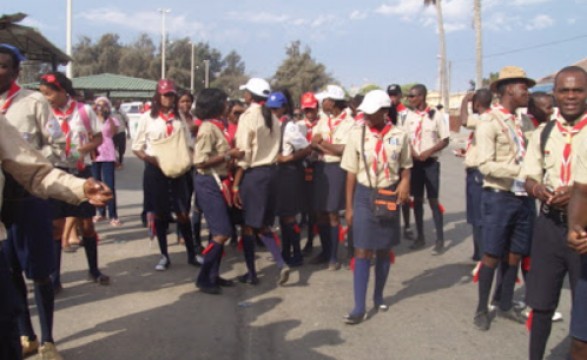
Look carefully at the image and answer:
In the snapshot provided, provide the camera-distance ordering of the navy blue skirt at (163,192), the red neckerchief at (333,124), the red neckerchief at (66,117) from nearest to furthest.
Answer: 1. the red neckerchief at (66,117)
2. the navy blue skirt at (163,192)
3. the red neckerchief at (333,124)

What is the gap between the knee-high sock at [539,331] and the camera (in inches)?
147

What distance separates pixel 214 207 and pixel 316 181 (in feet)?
5.91

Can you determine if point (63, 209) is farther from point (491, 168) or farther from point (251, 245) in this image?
point (491, 168)

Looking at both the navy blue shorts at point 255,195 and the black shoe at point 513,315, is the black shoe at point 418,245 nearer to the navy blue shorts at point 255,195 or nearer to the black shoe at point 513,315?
the black shoe at point 513,315

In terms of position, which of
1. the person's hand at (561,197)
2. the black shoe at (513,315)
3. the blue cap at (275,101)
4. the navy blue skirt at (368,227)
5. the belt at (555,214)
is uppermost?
the blue cap at (275,101)

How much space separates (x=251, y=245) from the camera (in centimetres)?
601

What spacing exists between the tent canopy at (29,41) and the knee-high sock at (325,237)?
5123mm

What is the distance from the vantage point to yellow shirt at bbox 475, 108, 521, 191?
4.73 m

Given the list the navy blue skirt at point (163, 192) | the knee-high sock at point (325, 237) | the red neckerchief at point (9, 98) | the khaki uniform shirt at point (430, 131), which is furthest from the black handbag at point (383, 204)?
the red neckerchief at point (9, 98)

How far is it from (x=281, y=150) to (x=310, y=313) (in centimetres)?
207

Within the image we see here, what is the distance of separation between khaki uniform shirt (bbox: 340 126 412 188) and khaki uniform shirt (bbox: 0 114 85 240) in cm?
270

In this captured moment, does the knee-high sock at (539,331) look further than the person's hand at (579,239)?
Yes

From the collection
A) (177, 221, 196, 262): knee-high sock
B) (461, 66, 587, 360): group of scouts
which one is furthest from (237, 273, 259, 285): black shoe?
(461, 66, 587, 360): group of scouts

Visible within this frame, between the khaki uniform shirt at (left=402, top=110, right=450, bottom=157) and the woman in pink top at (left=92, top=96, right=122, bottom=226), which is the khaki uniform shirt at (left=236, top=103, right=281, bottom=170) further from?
the woman in pink top at (left=92, top=96, right=122, bottom=226)
